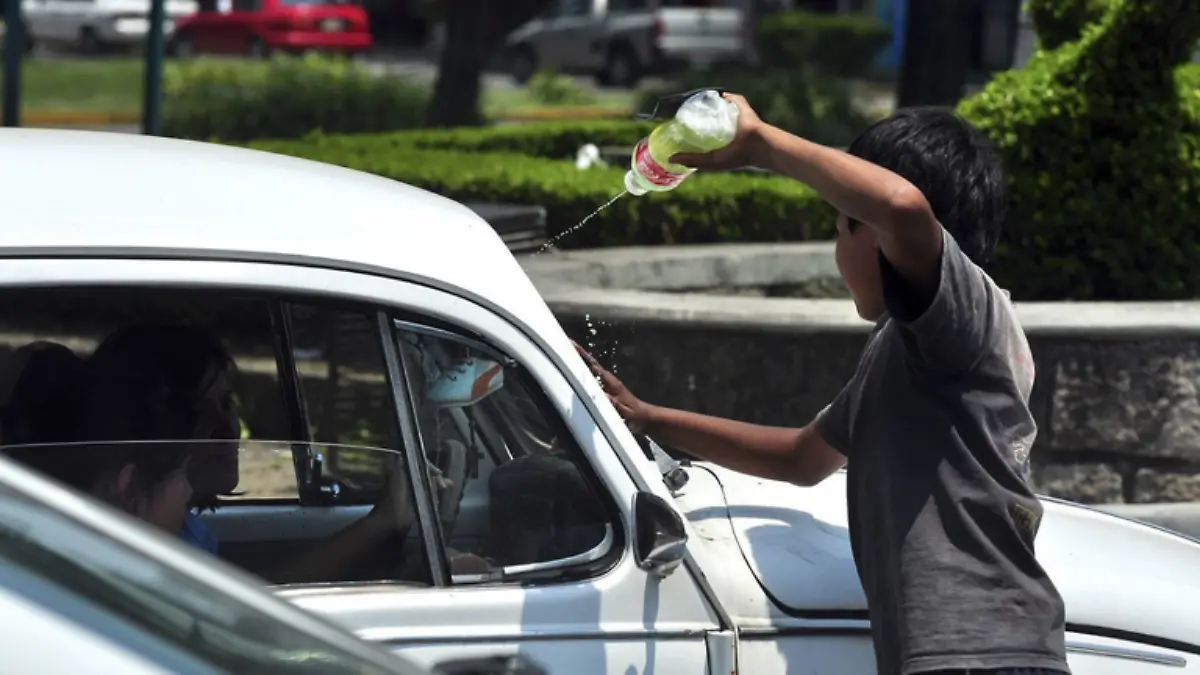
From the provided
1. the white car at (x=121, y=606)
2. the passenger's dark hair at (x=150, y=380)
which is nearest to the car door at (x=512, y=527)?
the passenger's dark hair at (x=150, y=380)

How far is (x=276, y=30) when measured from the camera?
104 ft

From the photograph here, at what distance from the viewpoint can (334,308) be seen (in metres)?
2.27

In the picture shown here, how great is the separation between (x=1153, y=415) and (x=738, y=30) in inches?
1081

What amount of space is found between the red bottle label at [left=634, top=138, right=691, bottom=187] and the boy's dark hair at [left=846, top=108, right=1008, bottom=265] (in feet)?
1.00

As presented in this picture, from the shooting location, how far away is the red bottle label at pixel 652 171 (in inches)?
96.9

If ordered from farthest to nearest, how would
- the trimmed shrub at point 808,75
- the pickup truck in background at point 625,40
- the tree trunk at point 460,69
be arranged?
the pickup truck in background at point 625,40 → the tree trunk at point 460,69 → the trimmed shrub at point 808,75

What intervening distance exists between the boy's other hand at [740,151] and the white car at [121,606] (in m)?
1.06

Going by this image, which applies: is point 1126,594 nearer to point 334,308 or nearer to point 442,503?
point 442,503

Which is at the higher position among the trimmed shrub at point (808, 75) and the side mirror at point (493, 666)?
the side mirror at point (493, 666)

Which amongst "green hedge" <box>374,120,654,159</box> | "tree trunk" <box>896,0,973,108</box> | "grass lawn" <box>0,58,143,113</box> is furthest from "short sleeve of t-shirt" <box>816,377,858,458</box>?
"grass lawn" <box>0,58,143,113</box>

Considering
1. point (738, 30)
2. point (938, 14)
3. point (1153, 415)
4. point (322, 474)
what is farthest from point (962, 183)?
point (738, 30)

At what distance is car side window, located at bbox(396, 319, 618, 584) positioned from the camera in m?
2.32

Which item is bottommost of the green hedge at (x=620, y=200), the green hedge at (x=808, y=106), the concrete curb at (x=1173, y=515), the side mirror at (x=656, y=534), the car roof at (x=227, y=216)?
the green hedge at (x=808, y=106)

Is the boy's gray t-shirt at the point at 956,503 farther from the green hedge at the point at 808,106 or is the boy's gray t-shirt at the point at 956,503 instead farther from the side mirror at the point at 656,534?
the green hedge at the point at 808,106
